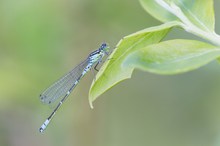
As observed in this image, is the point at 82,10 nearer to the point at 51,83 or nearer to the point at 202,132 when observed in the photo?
the point at 51,83

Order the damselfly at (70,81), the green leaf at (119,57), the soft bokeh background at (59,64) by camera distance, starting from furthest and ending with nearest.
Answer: the soft bokeh background at (59,64) < the damselfly at (70,81) < the green leaf at (119,57)

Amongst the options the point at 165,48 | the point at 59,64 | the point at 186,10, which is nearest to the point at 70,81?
the point at 59,64

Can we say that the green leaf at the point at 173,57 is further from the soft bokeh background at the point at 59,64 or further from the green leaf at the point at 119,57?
the soft bokeh background at the point at 59,64

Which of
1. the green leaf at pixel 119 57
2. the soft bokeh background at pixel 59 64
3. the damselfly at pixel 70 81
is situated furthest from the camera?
the soft bokeh background at pixel 59 64

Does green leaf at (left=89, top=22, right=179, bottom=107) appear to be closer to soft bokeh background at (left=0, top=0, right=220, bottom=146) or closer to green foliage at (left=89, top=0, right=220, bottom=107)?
green foliage at (left=89, top=0, right=220, bottom=107)

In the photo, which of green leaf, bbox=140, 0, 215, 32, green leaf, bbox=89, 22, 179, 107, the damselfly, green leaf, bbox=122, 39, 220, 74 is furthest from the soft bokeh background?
green leaf, bbox=122, 39, 220, 74

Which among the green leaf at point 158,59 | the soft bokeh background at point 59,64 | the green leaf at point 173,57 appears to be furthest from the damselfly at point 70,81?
the green leaf at point 173,57

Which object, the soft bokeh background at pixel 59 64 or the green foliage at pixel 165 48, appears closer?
the green foliage at pixel 165 48
